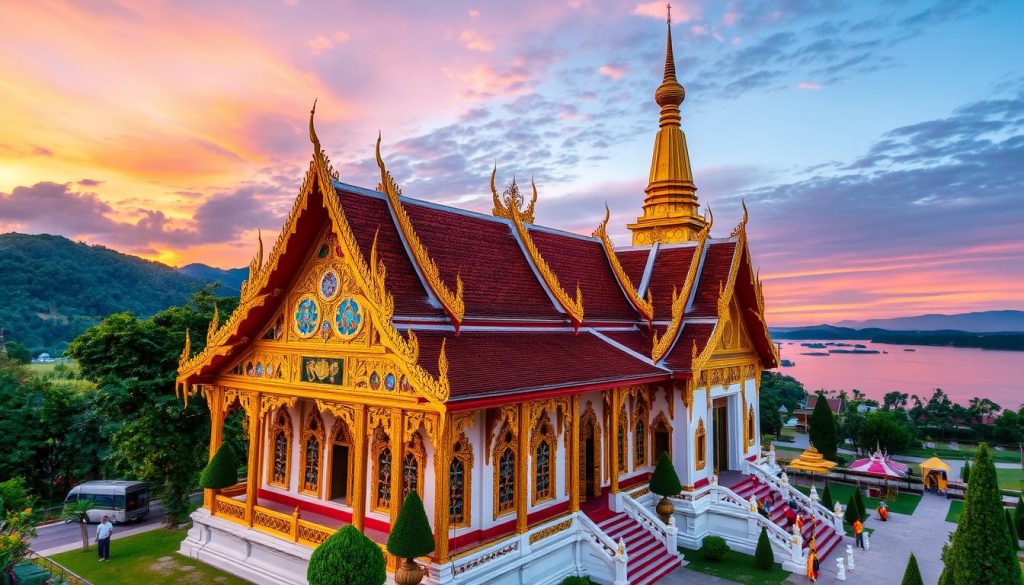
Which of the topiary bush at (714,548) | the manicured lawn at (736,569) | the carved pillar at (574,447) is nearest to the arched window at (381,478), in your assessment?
the carved pillar at (574,447)

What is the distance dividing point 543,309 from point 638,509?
512cm

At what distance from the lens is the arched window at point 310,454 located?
12375mm

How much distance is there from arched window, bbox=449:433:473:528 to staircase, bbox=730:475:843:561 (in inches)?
344

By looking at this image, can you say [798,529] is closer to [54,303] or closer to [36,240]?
[54,303]

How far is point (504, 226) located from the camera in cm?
1553

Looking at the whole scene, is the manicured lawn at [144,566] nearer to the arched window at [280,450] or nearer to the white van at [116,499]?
the white van at [116,499]

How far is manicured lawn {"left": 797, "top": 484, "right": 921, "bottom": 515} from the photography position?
62.8 feet

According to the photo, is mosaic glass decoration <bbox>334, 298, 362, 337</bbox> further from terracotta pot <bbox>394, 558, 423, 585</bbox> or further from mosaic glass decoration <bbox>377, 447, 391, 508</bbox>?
terracotta pot <bbox>394, 558, 423, 585</bbox>

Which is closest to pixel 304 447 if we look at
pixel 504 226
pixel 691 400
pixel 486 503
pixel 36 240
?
pixel 486 503

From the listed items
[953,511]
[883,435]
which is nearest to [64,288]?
[883,435]

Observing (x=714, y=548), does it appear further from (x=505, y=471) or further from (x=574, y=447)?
(x=505, y=471)

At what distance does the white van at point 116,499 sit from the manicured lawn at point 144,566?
1.85m

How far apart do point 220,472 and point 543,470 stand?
6770 millimetres

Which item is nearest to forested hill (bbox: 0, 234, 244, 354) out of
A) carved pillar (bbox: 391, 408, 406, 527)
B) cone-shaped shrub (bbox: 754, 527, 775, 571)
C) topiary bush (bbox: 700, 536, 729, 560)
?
carved pillar (bbox: 391, 408, 406, 527)
